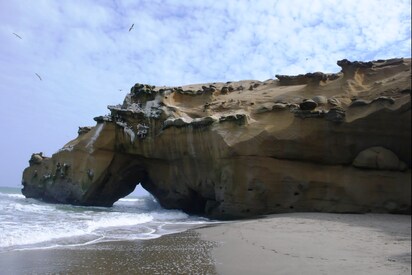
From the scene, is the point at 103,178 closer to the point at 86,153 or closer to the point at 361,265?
the point at 86,153

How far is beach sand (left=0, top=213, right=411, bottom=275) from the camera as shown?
508 cm

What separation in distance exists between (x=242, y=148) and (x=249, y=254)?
8226 millimetres

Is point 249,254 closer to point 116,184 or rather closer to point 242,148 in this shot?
point 242,148

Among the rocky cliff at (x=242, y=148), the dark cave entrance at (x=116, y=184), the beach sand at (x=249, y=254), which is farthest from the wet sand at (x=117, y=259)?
the dark cave entrance at (x=116, y=184)

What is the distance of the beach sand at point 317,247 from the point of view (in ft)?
15.8

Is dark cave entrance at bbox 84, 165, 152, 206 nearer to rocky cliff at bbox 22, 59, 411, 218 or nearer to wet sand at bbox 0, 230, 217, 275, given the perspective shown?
rocky cliff at bbox 22, 59, 411, 218

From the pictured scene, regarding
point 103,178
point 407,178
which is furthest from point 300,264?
point 103,178

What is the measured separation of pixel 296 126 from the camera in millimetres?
13508

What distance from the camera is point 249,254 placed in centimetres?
646

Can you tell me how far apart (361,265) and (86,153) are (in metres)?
18.2

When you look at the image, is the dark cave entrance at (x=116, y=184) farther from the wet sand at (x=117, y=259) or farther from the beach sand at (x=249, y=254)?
the wet sand at (x=117, y=259)

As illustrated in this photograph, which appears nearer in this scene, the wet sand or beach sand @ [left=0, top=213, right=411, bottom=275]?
beach sand @ [left=0, top=213, right=411, bottom=275]

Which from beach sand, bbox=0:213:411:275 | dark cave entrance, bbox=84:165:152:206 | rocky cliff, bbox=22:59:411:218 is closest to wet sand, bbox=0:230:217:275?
beach sand, bbox=0:213:411:275

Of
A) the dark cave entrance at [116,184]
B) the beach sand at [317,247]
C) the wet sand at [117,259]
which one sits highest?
the dark cave entrance at [116,184]
